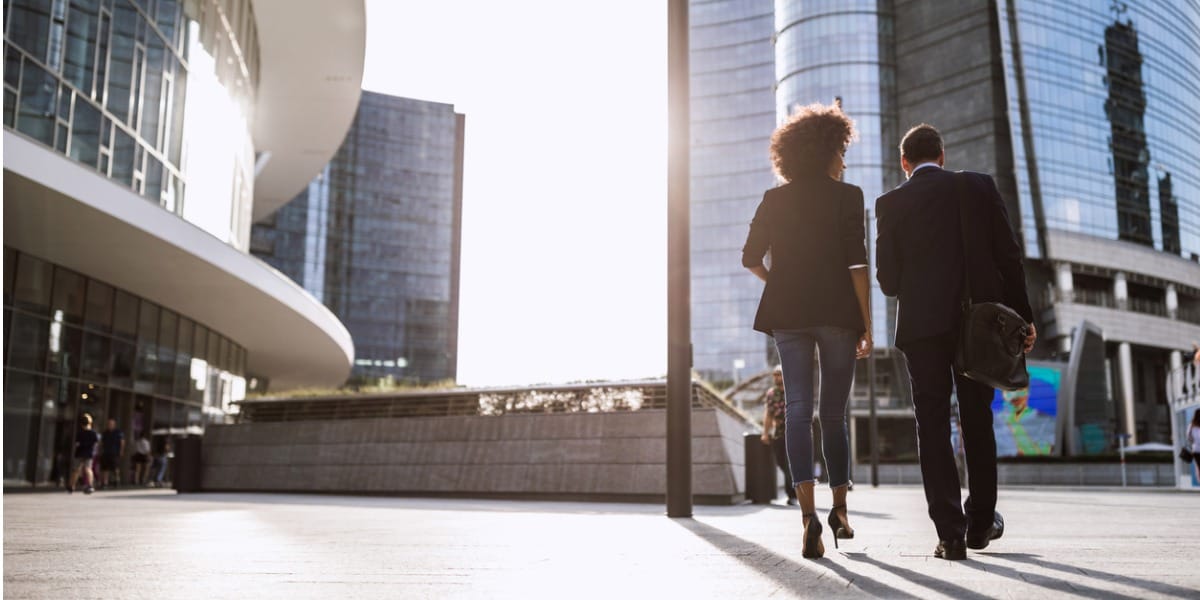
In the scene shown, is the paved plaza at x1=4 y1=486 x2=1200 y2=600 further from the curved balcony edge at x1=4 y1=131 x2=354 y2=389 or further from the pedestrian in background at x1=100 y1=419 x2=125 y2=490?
the pedestrian in background at x1=100 y1=419 x2=125 y2=490

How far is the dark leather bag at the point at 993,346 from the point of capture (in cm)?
418

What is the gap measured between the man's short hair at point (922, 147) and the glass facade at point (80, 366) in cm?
1678

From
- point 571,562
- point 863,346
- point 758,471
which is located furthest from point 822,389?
point 758,471

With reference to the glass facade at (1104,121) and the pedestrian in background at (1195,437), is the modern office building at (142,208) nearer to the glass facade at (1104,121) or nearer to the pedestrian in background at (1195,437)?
the pedestrian in background at (1195,437)

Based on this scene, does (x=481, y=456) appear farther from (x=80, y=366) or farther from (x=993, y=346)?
(x=993, y=346)

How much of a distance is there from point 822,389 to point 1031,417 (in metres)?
60.3

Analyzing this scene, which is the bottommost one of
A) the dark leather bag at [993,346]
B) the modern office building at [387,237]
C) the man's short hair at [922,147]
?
the dark leather bag at [993,346]

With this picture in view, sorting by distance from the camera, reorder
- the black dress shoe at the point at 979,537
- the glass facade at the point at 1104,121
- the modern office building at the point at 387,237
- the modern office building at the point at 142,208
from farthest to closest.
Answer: the modern office building at the point at 387,237
the glass facade at the point at 1104,121
the modern office building at the point at 142,208
the black dress shoe at the point at 979,537

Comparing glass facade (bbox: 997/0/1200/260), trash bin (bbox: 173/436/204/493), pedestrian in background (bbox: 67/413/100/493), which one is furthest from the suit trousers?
glass facade (bbox: 997/0/1200/260)

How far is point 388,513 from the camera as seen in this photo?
29.9 ft

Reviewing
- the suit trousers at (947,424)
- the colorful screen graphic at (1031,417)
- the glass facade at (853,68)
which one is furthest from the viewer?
the glass facade at (853,68)

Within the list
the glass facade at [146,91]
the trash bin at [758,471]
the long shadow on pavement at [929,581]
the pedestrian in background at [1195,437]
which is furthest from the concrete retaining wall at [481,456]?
the pedestrian in background at [1195,437]

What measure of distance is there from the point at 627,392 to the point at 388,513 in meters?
5.37

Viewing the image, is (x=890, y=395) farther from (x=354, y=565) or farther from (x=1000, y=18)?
(x=354, y=565)
